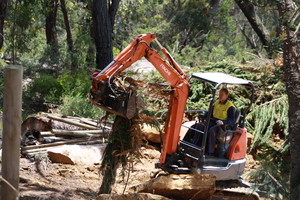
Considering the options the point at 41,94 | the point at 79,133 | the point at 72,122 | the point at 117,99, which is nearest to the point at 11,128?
the point at 117,99

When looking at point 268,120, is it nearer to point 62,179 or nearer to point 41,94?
point 62,179

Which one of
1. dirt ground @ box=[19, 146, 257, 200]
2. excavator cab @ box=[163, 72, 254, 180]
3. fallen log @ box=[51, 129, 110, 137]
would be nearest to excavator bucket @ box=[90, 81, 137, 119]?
dirt ground @ box=[19, 146, 257, 200]

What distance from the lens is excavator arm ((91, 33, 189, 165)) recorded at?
23.6 feet

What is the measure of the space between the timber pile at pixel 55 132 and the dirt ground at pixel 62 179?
1.95 feet

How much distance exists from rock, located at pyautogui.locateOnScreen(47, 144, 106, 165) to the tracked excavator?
243cm

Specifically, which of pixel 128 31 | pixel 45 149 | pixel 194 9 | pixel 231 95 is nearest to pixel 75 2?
pixel 128 31

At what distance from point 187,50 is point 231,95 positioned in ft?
23.5

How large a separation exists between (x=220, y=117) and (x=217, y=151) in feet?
1.98

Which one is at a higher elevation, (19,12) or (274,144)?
(19,12)

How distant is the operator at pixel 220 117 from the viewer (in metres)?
8.09

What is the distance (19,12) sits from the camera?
15.6 m

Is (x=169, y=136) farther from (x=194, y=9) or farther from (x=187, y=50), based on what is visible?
(x=194, y=9)

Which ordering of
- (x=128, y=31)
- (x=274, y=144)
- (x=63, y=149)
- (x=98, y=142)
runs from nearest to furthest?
(x=63, y=149)
(x=98, y=142)
(x=274, y=144)
(x=128, y=31)

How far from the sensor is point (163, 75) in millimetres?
7832
